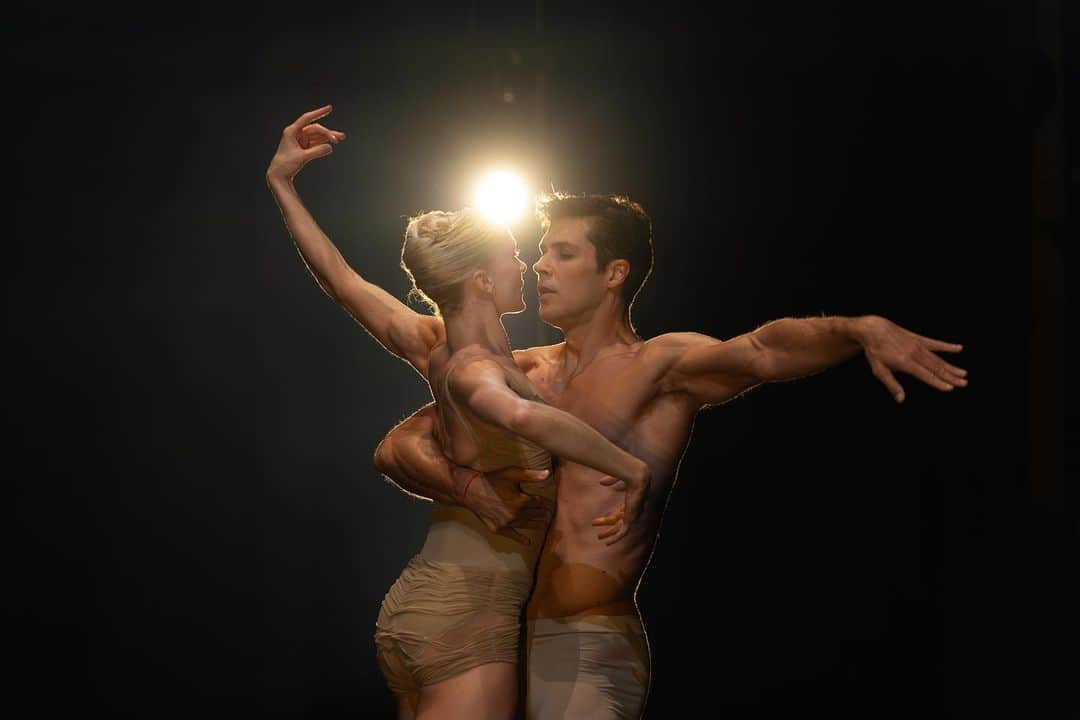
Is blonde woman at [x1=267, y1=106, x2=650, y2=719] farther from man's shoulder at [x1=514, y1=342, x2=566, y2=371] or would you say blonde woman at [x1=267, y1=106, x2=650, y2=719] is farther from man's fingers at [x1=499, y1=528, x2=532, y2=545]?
man's shoulder at [x1=514, y1=342, x2=566, y2=371]

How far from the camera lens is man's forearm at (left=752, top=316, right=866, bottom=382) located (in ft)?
8.89

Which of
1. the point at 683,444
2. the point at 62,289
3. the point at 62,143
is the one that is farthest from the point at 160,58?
the point at 683,444

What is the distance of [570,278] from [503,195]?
19.2 inches

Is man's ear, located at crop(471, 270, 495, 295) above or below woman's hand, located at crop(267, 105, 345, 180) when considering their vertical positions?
below

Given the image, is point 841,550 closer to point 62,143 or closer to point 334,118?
point 334,118

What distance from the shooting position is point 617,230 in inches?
126

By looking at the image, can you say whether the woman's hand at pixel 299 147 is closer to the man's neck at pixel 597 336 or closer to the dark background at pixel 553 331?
the dark background at pixel 553 331

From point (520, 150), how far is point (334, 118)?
0.57 meters

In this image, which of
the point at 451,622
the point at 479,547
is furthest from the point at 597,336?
the point at 451,622

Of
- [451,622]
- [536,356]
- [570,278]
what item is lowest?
[451,622]

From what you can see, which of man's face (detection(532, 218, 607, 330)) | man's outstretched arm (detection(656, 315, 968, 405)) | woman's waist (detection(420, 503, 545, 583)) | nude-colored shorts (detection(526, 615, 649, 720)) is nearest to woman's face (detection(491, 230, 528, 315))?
man's face (detection(532, 218, 607, 330))

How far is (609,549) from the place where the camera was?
3039 millimetres

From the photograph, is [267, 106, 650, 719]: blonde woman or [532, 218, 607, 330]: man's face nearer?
[267, 106, 650, 719]: blonde woman

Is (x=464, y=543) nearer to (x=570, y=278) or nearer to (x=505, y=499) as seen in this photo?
(x=505, y=499)
